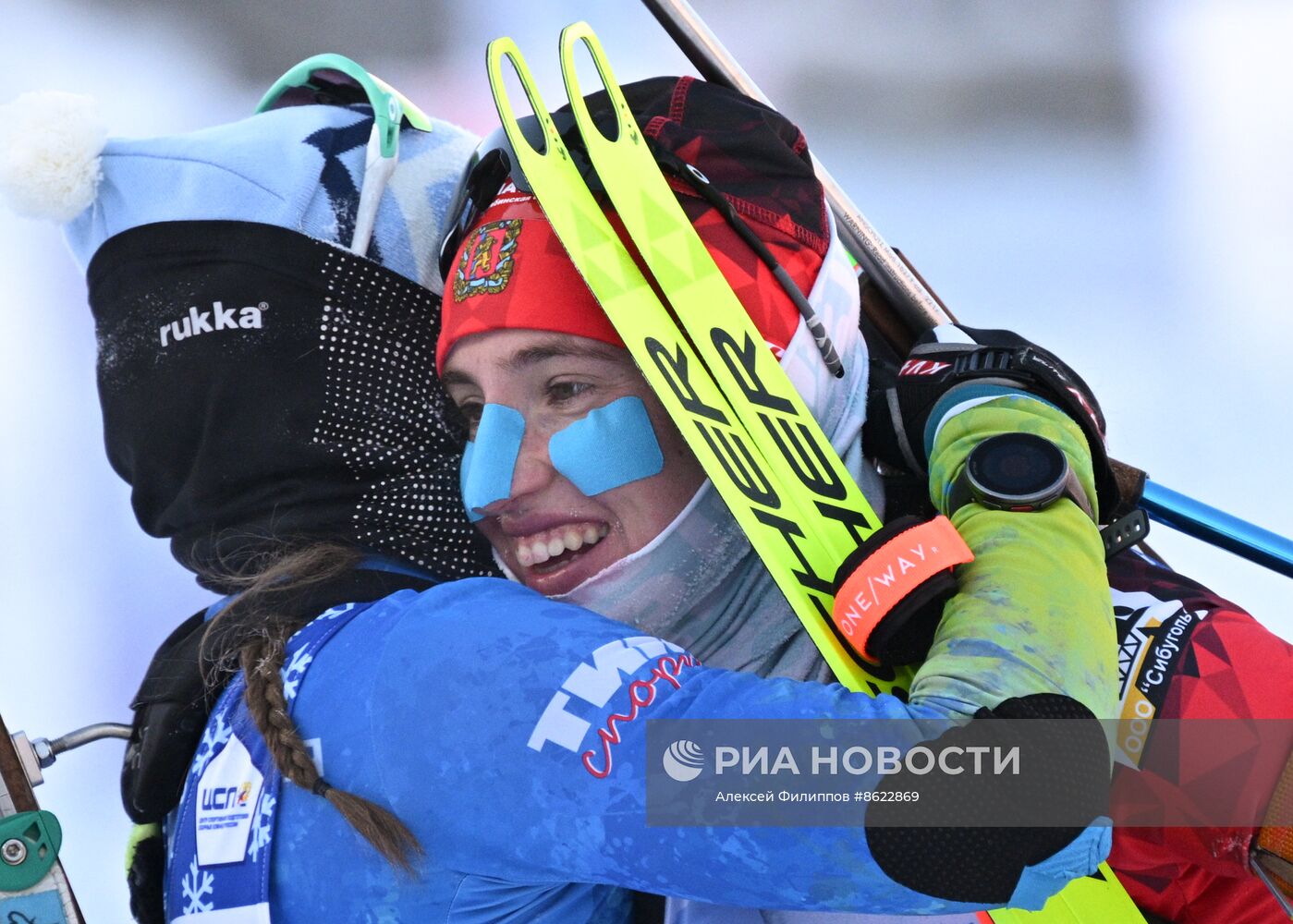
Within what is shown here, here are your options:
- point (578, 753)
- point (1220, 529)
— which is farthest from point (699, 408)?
point (1220, 529)

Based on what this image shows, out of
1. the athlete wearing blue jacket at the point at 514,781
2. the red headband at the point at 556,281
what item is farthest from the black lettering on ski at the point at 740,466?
the athlete wearing blue jacket at the point at 514,781

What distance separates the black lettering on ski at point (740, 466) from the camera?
1.26 m

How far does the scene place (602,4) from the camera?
319cm

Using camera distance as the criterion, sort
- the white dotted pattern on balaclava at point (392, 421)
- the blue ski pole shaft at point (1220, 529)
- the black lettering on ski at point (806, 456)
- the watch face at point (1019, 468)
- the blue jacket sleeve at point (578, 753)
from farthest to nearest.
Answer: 1. the blue ski pole shaft at point (1220, 529)
2. the white dotted pattern on balaclava at point (392, 421)
3. the black lettering on ski at point (806, 456)
4. the watch face at point (1019, 468)
5. the blue jacket sleeve at point (578, 753)

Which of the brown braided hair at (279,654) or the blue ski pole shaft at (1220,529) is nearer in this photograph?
the brown braided hair at (279,654)

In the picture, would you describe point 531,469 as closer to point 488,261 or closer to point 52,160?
point 488,261

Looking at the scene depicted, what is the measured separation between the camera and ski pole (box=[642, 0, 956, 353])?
5.74 feet

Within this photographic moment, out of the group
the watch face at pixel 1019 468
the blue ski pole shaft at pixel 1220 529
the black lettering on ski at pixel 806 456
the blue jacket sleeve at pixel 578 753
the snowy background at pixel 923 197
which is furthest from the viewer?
the snowy background at pixel 923 197

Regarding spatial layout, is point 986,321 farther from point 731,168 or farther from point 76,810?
point 76,810

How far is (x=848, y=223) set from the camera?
1.82 meters

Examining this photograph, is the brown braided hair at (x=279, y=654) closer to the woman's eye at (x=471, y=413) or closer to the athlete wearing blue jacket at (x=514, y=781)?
the athlete wearing blue jacket at (x=514, y=781)

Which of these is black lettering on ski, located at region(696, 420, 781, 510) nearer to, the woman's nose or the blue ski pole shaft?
the woman's nose

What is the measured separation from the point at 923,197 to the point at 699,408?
2.12 metres

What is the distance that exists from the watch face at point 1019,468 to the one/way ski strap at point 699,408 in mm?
138
